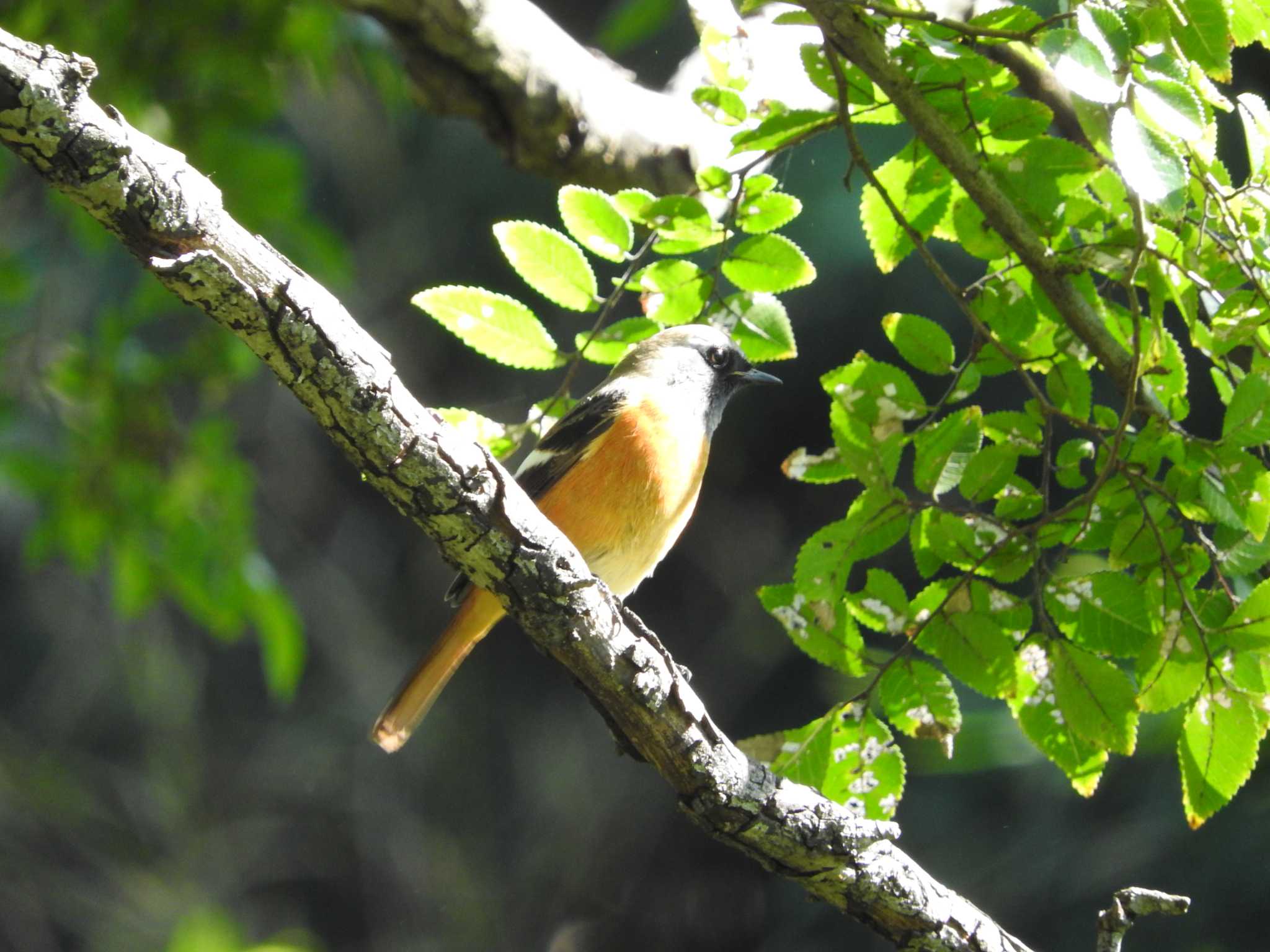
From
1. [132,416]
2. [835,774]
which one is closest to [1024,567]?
[835,774]

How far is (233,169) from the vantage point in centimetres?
437

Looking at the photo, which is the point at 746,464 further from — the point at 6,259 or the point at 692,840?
the point at 6,259

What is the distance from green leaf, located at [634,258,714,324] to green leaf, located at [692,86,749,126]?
33 cm

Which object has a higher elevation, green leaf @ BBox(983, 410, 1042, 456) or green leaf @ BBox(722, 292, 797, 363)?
green leaf @ BBox(722, 292, 797, 363)

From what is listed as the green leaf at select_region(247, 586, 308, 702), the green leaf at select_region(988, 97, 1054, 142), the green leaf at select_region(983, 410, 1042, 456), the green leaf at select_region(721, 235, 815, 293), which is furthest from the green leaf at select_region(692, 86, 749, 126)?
the green leaf at select_region(247, 586, 308, 702)

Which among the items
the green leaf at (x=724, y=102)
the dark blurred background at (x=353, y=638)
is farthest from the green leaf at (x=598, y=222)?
the dark blurred background at (x=353, y=638)

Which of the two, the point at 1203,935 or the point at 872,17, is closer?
the point at 872,17

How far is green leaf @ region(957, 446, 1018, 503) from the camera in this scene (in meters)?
2.54

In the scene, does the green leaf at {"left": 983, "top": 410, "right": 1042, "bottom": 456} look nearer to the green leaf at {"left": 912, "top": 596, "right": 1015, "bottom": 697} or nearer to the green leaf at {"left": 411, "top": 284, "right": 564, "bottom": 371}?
the green leaf at {"left": 912, "top": 596, "right": 1015, "bottom": 697}

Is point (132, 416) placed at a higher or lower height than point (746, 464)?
higher

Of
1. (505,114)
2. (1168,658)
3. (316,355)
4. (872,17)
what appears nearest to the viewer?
(316,355)

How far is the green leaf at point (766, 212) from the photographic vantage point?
2732mm

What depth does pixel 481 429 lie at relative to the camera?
2693 mm

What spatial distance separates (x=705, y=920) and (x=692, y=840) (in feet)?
1.41
